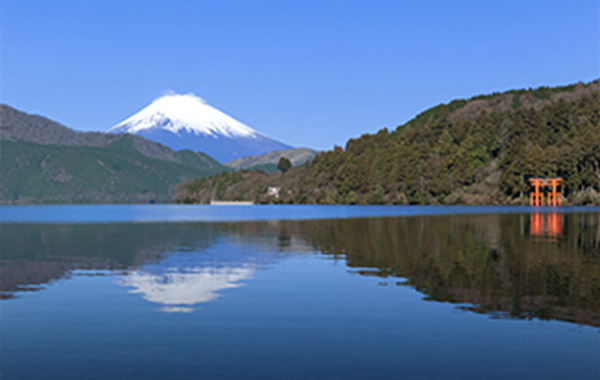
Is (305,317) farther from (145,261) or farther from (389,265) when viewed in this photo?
(145,261)

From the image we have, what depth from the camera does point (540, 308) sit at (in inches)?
930

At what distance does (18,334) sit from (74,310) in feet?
14.8

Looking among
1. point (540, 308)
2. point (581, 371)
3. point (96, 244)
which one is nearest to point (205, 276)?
point (540, 308)

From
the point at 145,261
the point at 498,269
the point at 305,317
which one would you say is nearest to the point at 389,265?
the point at 498,269

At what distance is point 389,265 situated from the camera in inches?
1549

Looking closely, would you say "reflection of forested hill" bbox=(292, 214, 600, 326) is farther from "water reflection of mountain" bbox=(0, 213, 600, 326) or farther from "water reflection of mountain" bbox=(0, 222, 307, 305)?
"water reflection of mountain" bbox=(0, 222, 307, 305)

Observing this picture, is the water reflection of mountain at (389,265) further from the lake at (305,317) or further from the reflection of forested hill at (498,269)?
the lake at (305,317)

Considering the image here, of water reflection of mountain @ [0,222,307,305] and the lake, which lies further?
water reflection of mountain @ [0,222,307,305]

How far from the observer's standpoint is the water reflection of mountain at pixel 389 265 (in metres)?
26.1

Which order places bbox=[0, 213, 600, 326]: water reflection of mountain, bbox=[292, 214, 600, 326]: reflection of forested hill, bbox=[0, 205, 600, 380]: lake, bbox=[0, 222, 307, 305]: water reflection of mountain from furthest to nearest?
bbox=[0, 222, 307, 305]: water reflection of mountain → bbox=[0, 213, 600, 326]: water reflection of mountain → bbox=[292, 214, 600, 326]: reflection of forested hill → bbox=[0, 205, 600, 380]: lake

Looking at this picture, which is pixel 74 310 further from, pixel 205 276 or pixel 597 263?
pixel 597 263

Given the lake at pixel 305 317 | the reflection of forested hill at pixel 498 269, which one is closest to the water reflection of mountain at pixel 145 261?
the lake at pixel 305 317

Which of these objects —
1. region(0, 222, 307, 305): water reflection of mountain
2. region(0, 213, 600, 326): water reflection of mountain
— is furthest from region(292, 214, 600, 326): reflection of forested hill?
region(0, 222, 307, 305): water reflection of mountain

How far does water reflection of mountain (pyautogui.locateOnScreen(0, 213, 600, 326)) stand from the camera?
26125 mm
